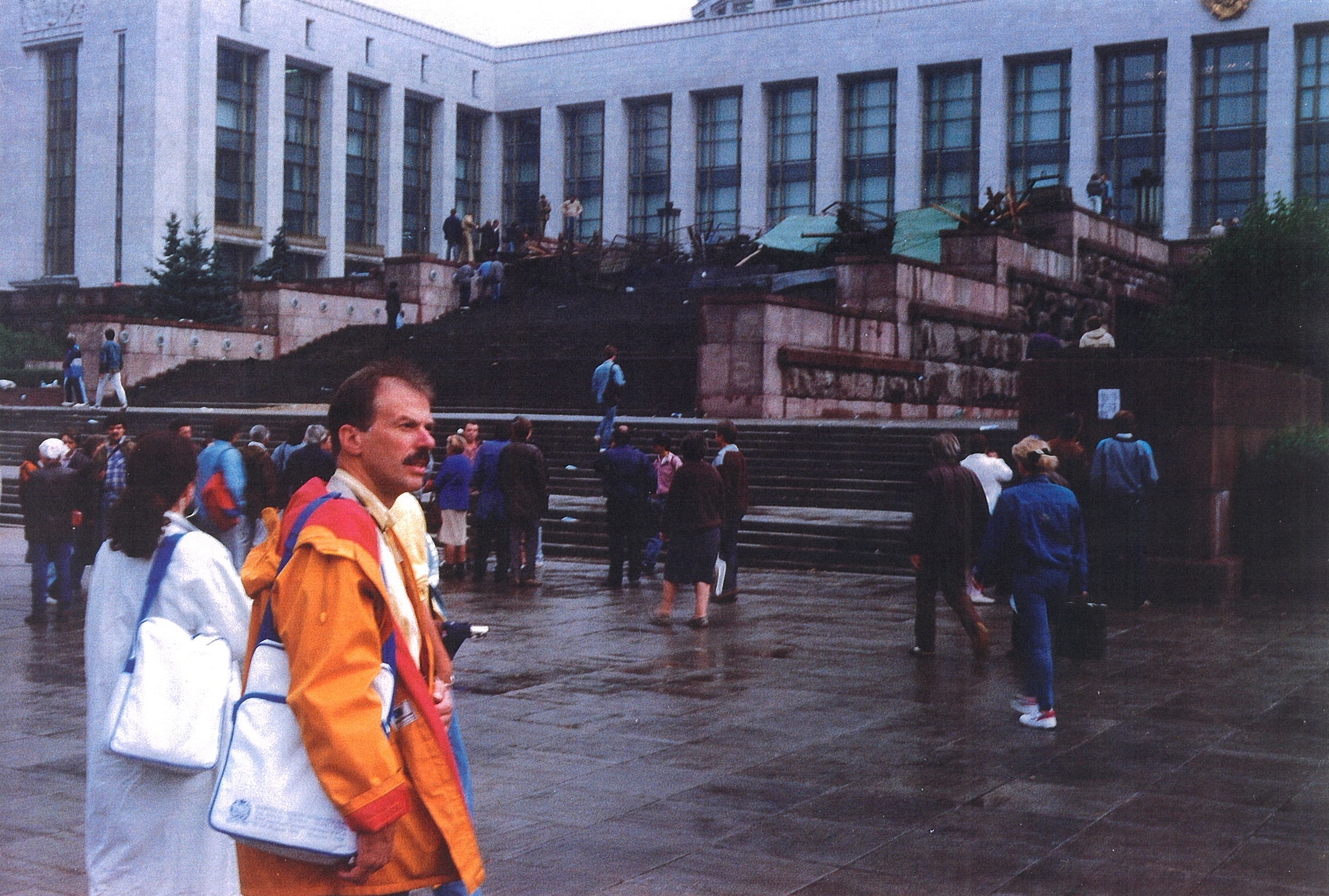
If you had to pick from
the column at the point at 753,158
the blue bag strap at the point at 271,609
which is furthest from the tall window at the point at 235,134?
the blue bag strap at the point at 271,609

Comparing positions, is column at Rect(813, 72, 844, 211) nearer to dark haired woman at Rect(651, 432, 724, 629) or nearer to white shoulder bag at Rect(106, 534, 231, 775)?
dark haired woman at Rect(651, 432, 724, 629)

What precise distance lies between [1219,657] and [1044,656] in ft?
9.04

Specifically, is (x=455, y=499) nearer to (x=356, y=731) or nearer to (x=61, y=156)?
(x=356, y=731)

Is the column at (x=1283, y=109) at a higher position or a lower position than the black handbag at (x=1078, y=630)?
higher

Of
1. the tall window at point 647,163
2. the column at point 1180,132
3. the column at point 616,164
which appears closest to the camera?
the column at point 1180,132

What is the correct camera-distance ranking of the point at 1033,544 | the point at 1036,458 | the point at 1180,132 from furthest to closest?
the point at 1180,132 < the point at 1036,458 < the point at 1033,544

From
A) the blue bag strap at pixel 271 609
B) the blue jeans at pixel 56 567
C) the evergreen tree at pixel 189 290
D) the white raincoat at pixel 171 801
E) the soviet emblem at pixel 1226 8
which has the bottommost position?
the blue jeans at pixel 56 567

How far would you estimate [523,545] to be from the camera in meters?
14.1

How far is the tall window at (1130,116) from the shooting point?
48.2 meters

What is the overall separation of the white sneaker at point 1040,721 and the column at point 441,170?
54972 mm

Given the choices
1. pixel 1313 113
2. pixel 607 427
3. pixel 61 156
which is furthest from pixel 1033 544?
pixel 61 156

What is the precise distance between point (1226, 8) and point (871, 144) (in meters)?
12.8

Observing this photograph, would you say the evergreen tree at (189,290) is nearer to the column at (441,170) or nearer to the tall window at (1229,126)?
the column at (441,170)

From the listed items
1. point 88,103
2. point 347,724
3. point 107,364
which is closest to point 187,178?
point 88,103
